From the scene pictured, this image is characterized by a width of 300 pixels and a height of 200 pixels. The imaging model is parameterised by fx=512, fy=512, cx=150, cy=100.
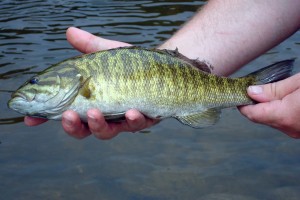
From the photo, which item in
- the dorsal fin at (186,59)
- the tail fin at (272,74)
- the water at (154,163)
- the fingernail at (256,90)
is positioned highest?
the dorsal fin at (186,59)

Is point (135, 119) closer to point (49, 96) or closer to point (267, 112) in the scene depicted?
point (49, 96)

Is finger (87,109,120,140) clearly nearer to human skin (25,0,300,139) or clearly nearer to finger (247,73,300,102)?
human skin (25,0,300,139)

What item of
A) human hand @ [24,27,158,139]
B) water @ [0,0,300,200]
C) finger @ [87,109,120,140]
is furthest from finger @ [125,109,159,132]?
water @ [0,0,300,200]

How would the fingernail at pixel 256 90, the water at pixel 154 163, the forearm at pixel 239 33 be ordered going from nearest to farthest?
the fingernail at pixel 256 90, the forearm at pixel 239 33, the water at pixel 154 163

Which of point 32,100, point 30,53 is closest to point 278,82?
point 32,100

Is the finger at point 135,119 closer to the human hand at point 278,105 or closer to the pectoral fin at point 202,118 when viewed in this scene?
the pectoral fin at point 202,118

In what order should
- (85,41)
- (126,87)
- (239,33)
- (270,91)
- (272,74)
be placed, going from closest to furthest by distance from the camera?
(126,87) → (270,91) → (272,74) → (85,41) → (239,33)

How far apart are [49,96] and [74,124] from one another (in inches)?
10.5

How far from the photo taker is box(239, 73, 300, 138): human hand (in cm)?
354

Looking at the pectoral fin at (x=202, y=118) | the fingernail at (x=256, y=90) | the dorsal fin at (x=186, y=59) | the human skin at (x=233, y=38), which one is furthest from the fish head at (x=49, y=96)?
the fingernail at (x=256, y=90)

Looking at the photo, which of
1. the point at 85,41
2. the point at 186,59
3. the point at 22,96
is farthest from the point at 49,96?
the point at 186,59

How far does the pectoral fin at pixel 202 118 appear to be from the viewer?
379 cm

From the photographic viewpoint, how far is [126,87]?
3.55 meters

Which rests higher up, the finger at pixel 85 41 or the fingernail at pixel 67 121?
the finger at pixel 85 41
